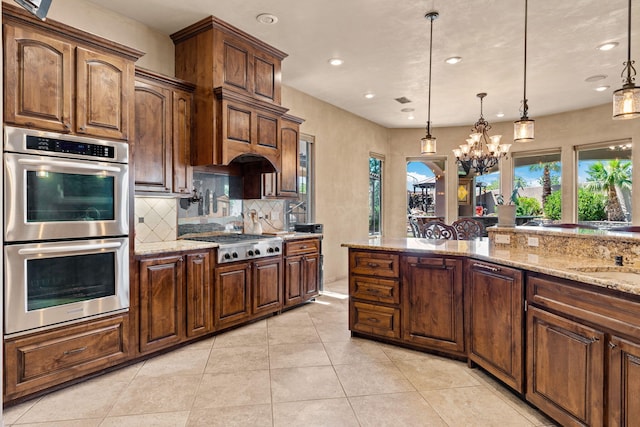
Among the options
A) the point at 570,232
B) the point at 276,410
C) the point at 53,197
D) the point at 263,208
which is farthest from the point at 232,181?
the point at 570,232

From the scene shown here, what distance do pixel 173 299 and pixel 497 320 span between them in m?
A: 2.57

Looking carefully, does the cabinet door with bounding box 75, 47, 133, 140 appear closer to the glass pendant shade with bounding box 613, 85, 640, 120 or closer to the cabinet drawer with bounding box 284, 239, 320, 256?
the cabinet drawer with bounding box 284, 239, 320, 256

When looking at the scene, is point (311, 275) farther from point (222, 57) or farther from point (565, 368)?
point (565, 368)

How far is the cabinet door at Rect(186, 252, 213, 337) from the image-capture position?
326 centimetres

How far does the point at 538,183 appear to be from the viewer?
714 cm

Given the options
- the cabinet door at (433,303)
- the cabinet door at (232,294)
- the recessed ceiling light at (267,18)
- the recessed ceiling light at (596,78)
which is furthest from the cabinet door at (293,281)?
the recessed ceiling light at (596,78)

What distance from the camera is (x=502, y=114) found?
6688mm

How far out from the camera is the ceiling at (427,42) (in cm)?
315

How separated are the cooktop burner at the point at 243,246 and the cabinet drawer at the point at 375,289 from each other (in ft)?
3.55

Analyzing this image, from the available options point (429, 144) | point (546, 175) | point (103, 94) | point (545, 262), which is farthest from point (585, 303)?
point (546, 175)

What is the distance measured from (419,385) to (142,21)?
3940mm

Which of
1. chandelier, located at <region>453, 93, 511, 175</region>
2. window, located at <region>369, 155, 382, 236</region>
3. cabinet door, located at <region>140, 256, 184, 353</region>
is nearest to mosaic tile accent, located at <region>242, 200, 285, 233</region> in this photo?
cabinet door, located at <region>140, 256, 184, 353</region>

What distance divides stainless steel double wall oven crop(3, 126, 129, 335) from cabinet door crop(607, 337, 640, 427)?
3.05 meters

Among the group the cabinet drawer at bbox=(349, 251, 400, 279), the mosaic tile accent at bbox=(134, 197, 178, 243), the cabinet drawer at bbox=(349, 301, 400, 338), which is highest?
the mosaic tile accent at bbox=(134, 197, 178, 243)
